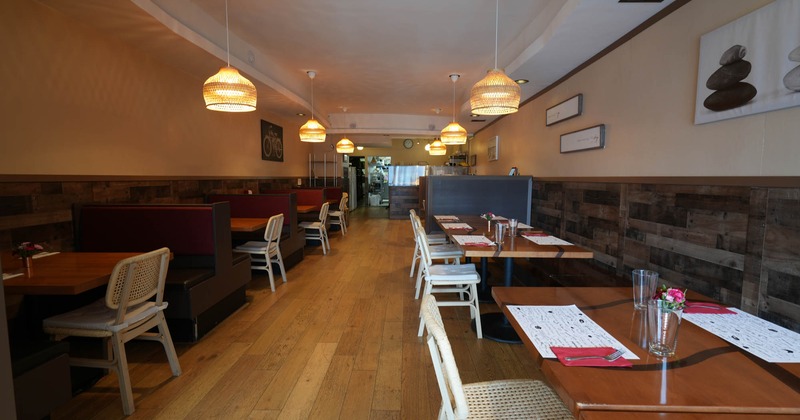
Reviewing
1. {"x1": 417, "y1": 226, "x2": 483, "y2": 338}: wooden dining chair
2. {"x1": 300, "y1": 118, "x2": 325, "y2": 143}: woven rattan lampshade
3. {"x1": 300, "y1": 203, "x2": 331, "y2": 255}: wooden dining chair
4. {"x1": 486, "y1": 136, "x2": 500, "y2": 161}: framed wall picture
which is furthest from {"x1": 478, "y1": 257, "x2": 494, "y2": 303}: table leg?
{"x1": 486, "y1": 136, "x2": 500, "y2": 161}: framed wall picture

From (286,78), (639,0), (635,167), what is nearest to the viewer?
(639,0)

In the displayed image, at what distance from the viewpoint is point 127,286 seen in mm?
1942

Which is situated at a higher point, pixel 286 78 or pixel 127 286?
pixel 286 78

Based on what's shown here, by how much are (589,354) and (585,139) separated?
3.29m

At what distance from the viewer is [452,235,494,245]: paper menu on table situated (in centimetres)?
275

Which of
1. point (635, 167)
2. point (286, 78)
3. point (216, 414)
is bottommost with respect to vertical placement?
point (216, 414)

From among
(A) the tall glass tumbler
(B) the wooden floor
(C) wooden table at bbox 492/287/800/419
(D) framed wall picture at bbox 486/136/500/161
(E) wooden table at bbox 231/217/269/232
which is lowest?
(B) the wooden floor

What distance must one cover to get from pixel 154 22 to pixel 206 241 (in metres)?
1.93

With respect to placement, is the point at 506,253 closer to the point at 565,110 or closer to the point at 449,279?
the point at 449,279

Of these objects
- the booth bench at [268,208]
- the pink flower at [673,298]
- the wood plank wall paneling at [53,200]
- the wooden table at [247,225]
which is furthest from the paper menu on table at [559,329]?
the booth bench at [268,208]

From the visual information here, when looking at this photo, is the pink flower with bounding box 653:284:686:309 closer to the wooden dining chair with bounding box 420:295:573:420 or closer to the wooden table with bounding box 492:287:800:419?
the wooden table with bounding box 492:287:800:419

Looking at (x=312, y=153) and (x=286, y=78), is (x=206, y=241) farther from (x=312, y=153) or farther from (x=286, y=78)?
(x=312, y=153)

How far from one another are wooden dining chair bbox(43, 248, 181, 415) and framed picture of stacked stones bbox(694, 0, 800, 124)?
11.3ft

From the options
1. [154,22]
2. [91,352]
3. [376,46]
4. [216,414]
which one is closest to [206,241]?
[91,352]
